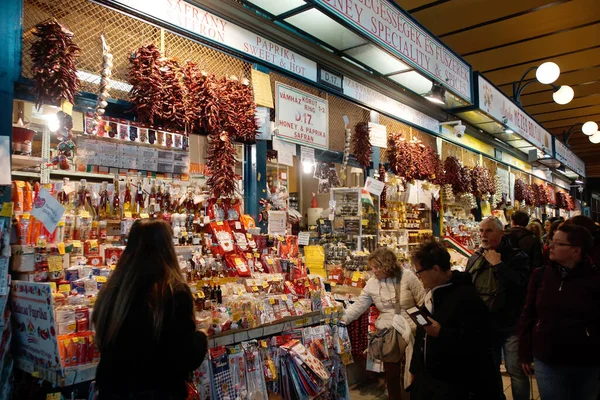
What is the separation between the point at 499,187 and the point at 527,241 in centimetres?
792

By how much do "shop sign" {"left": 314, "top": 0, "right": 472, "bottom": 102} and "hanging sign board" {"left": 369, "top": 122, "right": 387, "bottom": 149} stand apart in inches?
53.8

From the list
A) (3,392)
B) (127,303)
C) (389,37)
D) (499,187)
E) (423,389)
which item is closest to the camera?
(127,303)

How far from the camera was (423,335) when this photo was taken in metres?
3.12

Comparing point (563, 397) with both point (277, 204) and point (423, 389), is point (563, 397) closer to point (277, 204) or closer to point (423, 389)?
point (423, 389)

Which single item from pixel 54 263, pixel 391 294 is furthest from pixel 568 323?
pixel 54 263

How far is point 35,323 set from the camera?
2.80 metres

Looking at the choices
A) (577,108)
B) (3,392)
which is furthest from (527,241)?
(577,108)

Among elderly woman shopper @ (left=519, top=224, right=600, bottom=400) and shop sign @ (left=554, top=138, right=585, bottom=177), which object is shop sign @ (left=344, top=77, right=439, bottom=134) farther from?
shop sign @ (left=554, top=138, right=585, bottom=177)

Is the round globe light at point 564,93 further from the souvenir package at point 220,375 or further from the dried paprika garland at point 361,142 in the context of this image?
the souvenir package at point 220,375

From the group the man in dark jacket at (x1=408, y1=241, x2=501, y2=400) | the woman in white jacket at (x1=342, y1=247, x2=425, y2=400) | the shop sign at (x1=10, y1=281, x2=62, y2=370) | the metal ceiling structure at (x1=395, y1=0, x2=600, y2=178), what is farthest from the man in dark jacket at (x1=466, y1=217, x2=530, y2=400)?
the metal ceiling structure at (x1=395, y1=0, x2=600, y2=178)

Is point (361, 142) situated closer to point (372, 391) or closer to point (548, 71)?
point (372, 391)

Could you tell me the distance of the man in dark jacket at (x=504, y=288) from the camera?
4.13 m

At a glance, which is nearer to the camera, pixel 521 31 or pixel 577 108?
pixel 521 31

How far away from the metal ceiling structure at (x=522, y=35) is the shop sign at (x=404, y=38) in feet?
3.88
